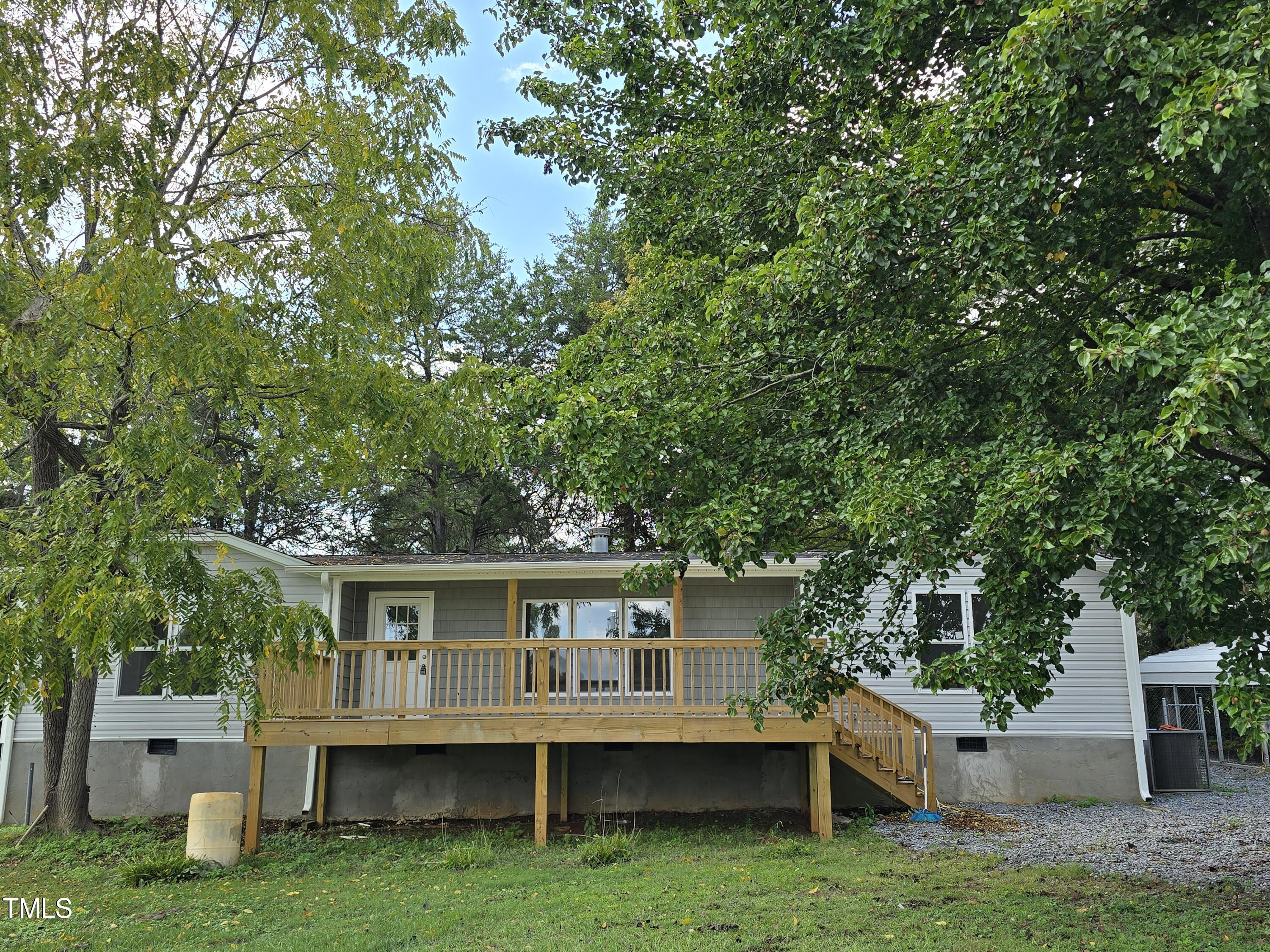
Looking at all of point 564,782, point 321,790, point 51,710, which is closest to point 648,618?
point 564,782

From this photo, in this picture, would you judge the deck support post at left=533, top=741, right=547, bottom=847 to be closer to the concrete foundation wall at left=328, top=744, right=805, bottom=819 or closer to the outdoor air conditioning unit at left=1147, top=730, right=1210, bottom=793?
the concrete foundation wall at left=328, top=744, right=805, bottom=819

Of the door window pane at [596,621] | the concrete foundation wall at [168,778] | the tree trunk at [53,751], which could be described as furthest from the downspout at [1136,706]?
the tree trunk at [53,751]

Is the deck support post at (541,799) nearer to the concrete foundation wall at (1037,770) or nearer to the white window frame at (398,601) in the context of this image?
the white window frame at (398,601)

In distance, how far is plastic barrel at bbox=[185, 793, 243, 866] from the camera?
9.72 metres

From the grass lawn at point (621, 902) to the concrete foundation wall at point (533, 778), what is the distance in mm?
2373

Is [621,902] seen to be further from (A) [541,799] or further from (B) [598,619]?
(B) [598,619]

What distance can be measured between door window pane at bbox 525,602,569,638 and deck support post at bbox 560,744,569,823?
5.64ft

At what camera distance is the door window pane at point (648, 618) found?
14.0 m

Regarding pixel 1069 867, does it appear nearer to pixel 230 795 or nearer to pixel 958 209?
pixel 958 209

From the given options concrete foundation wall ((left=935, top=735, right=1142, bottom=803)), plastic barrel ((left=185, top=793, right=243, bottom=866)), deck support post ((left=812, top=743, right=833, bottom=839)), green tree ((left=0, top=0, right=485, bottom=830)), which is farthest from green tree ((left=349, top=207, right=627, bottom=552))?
green tree ((left=0, top=0, right=485, bottom=830))

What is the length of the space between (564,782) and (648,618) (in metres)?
2.67

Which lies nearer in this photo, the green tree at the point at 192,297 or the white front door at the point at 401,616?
the green tree at the point at 192,297

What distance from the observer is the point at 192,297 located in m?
6.51

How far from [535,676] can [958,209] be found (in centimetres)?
752
